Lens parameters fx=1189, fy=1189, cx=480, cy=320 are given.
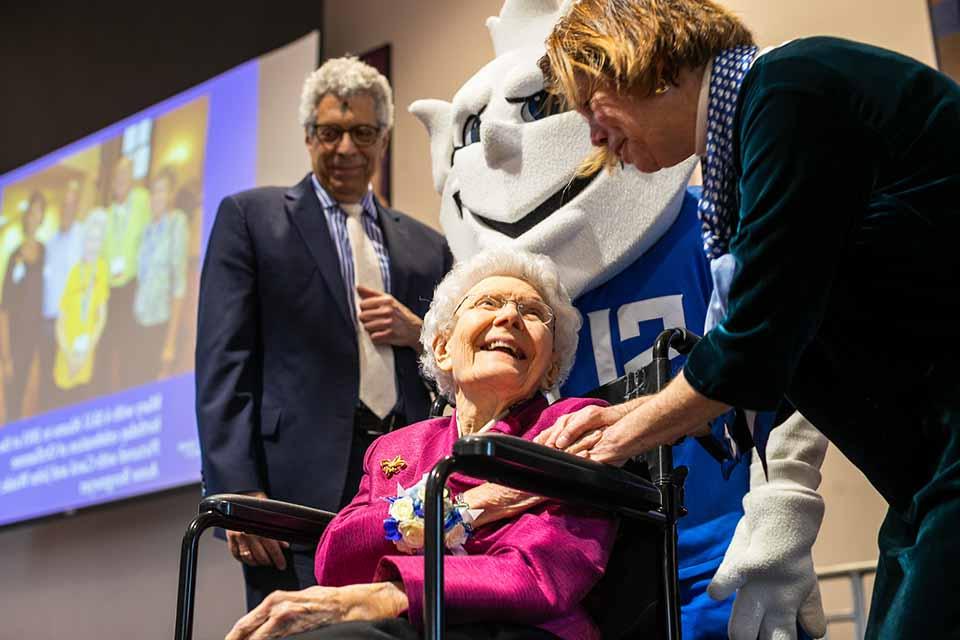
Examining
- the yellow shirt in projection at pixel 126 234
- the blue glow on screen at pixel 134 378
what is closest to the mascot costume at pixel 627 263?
the blue glow on screen at pixel 134 378

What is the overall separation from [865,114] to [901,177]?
0.07m

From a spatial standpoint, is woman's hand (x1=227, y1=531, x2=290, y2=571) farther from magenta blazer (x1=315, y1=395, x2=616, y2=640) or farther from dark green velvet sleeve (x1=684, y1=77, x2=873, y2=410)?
dark green velvet sleeve (x1=684, y1=77, x2=873, y2=410)

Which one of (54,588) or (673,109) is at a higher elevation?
(673,109)

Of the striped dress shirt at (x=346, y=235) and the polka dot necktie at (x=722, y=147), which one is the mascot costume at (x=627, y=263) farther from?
the polka dot necktie at (x=722, y=147)

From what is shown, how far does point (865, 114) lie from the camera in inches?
45.6

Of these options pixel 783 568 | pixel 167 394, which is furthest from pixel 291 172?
pixel 783 568

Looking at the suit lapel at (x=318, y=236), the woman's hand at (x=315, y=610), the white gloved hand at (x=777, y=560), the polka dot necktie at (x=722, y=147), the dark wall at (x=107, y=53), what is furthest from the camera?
the dark wall at (x=107, y=53)

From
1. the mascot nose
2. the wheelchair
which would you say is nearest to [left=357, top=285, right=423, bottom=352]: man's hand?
the mascot nose

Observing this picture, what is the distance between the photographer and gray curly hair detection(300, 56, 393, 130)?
271 centimetres

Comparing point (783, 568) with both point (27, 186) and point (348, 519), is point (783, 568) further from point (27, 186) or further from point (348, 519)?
point (27, 186)

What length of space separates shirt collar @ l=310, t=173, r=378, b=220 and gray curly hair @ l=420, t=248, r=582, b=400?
2.28 ft

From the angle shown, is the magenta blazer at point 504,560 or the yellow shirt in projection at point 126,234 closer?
the magenta blazer at point 504,560

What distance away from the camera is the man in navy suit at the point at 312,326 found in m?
2.31

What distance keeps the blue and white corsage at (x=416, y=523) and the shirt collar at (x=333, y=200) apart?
120 centimetres
